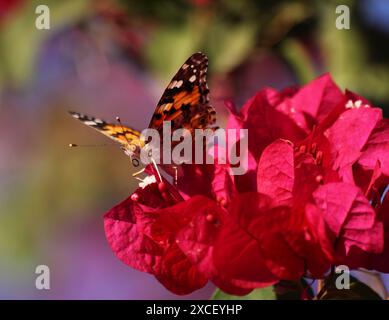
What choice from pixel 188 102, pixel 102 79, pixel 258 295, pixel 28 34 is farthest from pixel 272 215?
pixel 102 79

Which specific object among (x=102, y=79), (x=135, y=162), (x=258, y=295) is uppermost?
(x=102, y=79)

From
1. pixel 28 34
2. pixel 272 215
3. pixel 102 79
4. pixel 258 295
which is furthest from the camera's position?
pixel 102 79

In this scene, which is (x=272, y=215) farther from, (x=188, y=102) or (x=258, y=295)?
(x=188, y=102)

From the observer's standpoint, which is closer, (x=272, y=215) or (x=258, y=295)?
(x=272, y=215)

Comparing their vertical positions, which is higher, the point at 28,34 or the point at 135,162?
the point at 28,34

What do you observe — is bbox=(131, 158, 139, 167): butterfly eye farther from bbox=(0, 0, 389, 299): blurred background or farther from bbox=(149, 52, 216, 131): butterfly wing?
bbox=(0, 0, 389, 299): blurred background

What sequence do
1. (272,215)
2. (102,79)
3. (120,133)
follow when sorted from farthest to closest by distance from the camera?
(102,79), (120,133), (272,215)

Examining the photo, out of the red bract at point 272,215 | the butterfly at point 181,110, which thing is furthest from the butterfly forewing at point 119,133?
the red bract at point 272,215
